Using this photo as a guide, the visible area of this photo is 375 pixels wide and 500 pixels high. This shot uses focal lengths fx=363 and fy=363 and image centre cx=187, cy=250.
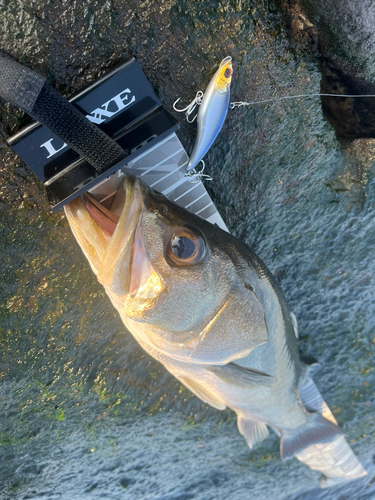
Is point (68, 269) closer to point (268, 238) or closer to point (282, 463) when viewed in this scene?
point (268, 238)

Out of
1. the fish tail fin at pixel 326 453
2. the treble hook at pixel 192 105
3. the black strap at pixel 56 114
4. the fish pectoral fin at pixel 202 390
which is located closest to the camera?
the black strap at pixel 56 114

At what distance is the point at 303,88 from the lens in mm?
2150

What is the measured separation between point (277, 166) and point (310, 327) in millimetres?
1276

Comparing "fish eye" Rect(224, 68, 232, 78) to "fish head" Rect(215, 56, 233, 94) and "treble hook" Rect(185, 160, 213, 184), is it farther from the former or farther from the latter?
"treble hook" Rect(185, 160, 213, 184)

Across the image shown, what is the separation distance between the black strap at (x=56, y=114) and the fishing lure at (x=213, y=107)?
0.43 m

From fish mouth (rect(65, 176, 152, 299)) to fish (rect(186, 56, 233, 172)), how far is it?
430 millimetres

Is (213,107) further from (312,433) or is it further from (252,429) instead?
(312,433)

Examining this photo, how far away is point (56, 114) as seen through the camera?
158 cm

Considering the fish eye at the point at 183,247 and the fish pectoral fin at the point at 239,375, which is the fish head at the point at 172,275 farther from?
the fish pectoral fin at the point at 239,375

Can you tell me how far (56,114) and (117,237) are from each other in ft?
1.95

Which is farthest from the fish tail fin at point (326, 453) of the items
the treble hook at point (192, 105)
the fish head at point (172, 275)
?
the treble hook at point (192, 105)

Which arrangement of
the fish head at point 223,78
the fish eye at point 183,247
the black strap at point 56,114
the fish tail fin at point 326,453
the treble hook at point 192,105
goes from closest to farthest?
1. the black strap at point 56,114
2. the fish eye at point 183,247
3. the fish head at point 223,78
4. the treble hook at point 192,105
5. the fish tail fin at point 326,453

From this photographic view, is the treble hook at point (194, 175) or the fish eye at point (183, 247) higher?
the treble hook at point (194, 175)

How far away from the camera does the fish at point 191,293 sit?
5.33 ft
